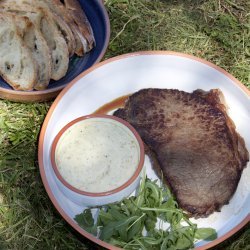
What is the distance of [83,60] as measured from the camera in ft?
12.2

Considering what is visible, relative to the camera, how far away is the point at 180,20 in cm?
420

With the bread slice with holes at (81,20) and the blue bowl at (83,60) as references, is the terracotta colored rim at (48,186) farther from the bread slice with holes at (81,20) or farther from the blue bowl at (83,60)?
the bread slice with holes at (81,20)

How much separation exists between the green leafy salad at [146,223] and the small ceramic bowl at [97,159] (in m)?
0.08

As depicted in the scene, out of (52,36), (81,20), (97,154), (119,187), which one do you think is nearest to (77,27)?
(81,20)

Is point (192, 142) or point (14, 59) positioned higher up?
point (192, 142)

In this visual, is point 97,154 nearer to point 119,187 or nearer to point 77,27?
point 119,187

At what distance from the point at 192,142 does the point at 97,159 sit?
56 cm

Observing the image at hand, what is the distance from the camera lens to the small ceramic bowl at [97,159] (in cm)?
288

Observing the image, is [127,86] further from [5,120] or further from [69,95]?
[5,120]

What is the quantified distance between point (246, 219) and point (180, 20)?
1.88 m

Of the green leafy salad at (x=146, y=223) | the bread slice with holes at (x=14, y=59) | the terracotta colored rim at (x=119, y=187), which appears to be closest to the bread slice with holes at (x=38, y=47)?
the bread slice with holes at (x=14, y=59)

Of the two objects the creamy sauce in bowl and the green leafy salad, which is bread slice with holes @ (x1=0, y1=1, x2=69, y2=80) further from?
the green leafy salad

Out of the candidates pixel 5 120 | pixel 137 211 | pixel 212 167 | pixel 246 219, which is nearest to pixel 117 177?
pixel 137 211

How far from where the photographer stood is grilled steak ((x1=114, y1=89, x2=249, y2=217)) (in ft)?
9.70
